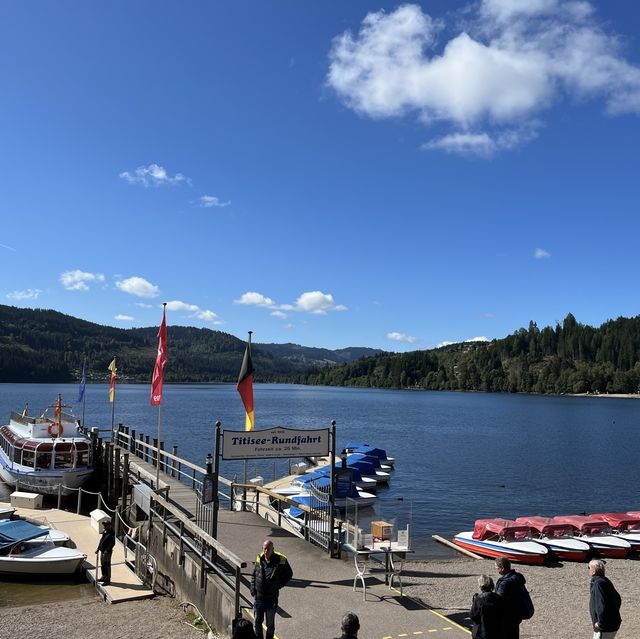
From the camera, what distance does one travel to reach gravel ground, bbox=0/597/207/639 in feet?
45.6

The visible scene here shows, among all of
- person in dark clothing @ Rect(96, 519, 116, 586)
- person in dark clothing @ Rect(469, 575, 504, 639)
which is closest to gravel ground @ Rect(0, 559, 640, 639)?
person in dark clothing @ Rect(96, 519, 116, 586)

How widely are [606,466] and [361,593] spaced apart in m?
58.8

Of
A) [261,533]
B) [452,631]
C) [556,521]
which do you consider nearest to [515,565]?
[556,521]

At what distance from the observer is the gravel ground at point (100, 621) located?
13.9m

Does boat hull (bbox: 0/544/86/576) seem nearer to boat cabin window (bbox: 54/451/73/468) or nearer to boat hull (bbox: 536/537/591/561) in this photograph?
boat hull (bbox: 536/537/591/561)

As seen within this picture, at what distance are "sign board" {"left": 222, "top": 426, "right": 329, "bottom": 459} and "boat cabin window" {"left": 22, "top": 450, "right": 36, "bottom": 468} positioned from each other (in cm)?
2531

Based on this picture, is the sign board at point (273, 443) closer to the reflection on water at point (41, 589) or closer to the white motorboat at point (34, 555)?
the reflection on water at point (41, 589)

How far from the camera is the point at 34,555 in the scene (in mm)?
19297

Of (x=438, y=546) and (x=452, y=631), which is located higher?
(x=452, y=631)

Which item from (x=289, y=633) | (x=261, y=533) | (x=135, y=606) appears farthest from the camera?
(x=261, y=533)

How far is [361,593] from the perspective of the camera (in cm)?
1286

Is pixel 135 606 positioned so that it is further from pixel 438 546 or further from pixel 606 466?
pixel 606 466

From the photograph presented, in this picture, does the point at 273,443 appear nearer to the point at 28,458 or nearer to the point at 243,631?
the point at 243,631

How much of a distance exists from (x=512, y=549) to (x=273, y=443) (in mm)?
12236
